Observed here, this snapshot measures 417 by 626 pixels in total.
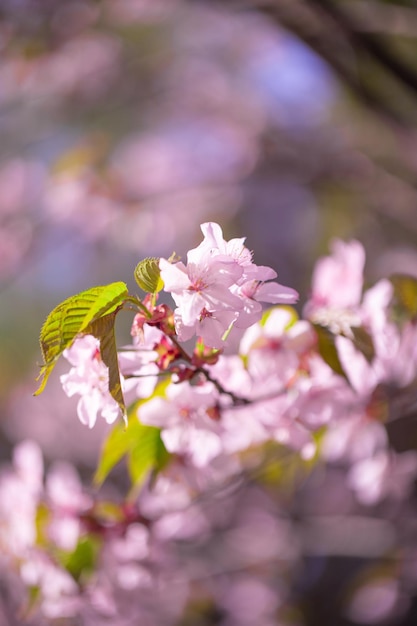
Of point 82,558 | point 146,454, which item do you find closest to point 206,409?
point 146,454

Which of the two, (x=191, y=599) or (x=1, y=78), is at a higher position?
(x=1, y=78)

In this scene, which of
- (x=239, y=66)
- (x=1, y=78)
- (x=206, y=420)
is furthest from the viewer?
(x=239, y=66)

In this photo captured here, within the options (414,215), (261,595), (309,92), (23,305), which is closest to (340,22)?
(414,215)

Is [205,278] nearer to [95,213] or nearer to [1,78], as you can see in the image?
[1,78]

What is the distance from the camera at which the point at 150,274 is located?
64 cm

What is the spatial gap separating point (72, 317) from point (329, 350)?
357mm

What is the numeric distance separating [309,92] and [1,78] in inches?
67.0

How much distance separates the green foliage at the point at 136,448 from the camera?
0.88 metres

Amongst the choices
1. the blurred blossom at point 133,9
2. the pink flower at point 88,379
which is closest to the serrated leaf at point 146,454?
the pink flower at point 88,379

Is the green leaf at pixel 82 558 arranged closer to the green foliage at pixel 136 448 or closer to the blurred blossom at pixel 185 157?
the green foliage at pixel 136 448

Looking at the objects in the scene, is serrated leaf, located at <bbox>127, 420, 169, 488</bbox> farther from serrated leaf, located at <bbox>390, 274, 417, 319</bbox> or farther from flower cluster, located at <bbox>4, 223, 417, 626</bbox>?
serrated leaf, located at <bbox>390, 274, 417, 319</bbox>

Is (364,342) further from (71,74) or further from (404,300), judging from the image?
(71,74)

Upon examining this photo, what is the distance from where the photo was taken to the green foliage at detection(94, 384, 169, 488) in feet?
2.88

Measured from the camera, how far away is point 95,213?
283 centimetres
